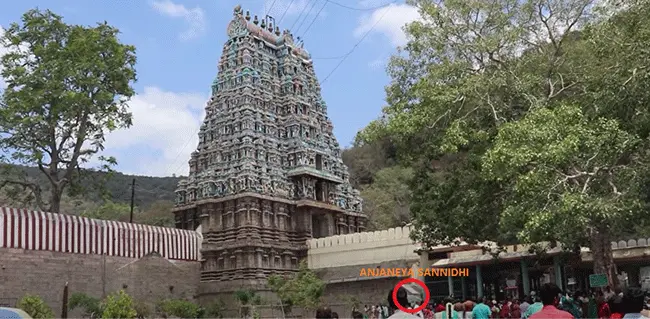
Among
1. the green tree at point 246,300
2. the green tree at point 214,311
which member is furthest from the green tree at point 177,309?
the green tree at point 246,300

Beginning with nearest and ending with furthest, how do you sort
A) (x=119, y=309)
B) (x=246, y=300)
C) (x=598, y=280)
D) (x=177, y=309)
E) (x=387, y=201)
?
(x=598, y=280)
(x=119, y=309)
(x=177, y=309)
(x=246, y=300)
(x=387, y=201)

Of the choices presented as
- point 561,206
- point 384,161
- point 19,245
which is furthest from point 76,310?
point 384,161

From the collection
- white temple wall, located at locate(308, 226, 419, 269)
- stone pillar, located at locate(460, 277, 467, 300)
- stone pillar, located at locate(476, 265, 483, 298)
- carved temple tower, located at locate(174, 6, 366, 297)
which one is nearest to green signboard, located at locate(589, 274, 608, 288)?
stone pillar, located at locate(476, 265, 483, 298)

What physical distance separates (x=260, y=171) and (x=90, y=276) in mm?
10272

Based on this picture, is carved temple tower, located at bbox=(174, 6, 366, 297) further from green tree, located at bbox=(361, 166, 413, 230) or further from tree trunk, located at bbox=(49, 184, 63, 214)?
tree trunk, located at bbox=(49, 184, 63, 214)

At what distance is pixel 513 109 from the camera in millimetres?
16859

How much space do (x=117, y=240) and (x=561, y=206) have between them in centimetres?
1924

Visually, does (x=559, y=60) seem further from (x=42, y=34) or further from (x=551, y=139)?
(x=42, y=34)

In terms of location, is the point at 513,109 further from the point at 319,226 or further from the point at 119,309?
the point at 319,226

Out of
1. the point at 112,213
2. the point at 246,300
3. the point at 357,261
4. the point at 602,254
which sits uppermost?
the point at 112,213

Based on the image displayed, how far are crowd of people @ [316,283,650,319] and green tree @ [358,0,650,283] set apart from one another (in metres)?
1.31
